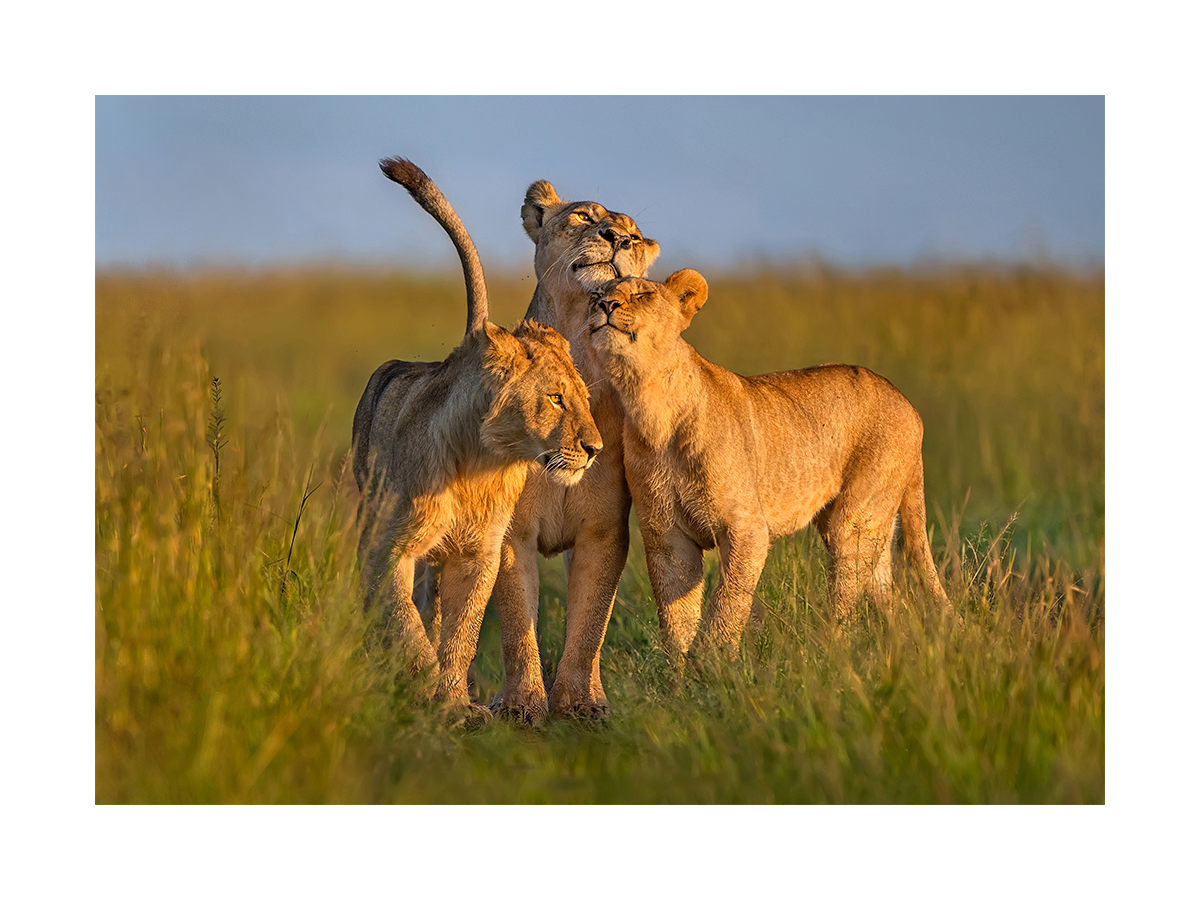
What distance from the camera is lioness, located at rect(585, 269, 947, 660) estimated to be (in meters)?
5.46

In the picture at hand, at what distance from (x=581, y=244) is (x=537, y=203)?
1.80 ft

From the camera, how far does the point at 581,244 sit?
5.98m

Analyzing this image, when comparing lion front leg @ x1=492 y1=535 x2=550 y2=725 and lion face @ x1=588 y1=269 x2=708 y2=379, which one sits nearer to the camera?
lion face @ x1=588 y1=269 x2=708 y2=379

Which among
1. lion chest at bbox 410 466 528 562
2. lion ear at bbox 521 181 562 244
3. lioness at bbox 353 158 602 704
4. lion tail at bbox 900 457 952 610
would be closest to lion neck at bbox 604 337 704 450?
lioness at bbox 353 158 602 704

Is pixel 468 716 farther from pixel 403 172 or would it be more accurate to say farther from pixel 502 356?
pixel 403 172

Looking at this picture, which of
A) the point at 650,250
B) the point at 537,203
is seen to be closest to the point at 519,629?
the point at 650,250

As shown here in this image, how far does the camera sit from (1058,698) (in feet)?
15.4

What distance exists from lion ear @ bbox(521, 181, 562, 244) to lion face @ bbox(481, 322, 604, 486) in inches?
55.3

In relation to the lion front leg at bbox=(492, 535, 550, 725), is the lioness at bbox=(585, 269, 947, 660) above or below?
above

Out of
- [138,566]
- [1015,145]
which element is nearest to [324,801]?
[138,566]

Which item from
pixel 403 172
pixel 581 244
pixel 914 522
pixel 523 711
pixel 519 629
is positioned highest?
pixel 403 172

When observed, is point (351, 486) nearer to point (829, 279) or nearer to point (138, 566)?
point (138, 566)

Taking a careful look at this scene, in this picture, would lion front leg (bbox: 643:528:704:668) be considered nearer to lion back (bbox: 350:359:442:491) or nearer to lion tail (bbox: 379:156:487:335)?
Answer: lion tail (bbox: 379:156:487:335)

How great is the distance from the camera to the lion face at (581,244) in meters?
5.93
